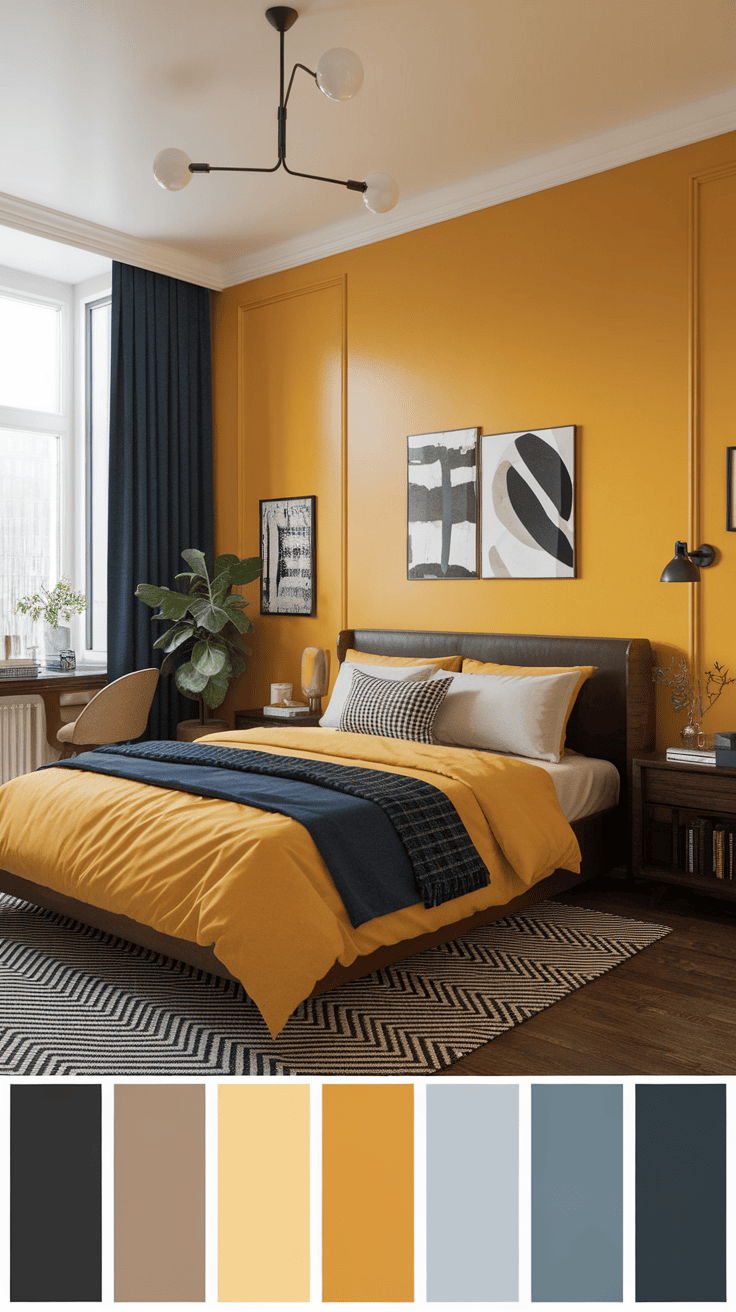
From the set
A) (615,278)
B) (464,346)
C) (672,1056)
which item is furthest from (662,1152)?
(464,346)

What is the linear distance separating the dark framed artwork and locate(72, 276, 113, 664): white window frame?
3.66 meters

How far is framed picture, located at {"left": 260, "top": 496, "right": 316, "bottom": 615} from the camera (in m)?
5.30

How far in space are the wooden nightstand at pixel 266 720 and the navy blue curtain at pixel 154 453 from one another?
645mm

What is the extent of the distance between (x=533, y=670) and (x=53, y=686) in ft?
8.45

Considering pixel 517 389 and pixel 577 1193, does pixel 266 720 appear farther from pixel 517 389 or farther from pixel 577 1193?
pixel 577 1193

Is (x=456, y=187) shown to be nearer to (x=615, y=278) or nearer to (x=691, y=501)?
(x=615, y=278)

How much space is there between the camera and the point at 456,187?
448 centimetres

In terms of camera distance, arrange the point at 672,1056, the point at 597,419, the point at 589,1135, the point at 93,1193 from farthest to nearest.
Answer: the point at 597,419, the point at 672,1056, the point at 589,1135, the point at 93,1193

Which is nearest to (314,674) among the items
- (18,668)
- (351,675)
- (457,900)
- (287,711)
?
(287,711)

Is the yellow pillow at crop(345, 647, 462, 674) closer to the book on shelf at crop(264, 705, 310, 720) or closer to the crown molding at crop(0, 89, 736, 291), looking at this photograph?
the book on shelf at crop(264, 705, 310, 720)

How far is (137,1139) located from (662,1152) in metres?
0.76

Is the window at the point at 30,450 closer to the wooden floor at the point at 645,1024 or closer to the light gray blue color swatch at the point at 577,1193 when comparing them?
the wooden floor at the point at 645,1024

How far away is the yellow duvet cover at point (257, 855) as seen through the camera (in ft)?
8.05

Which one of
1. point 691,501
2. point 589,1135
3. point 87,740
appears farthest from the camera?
point 87,740
